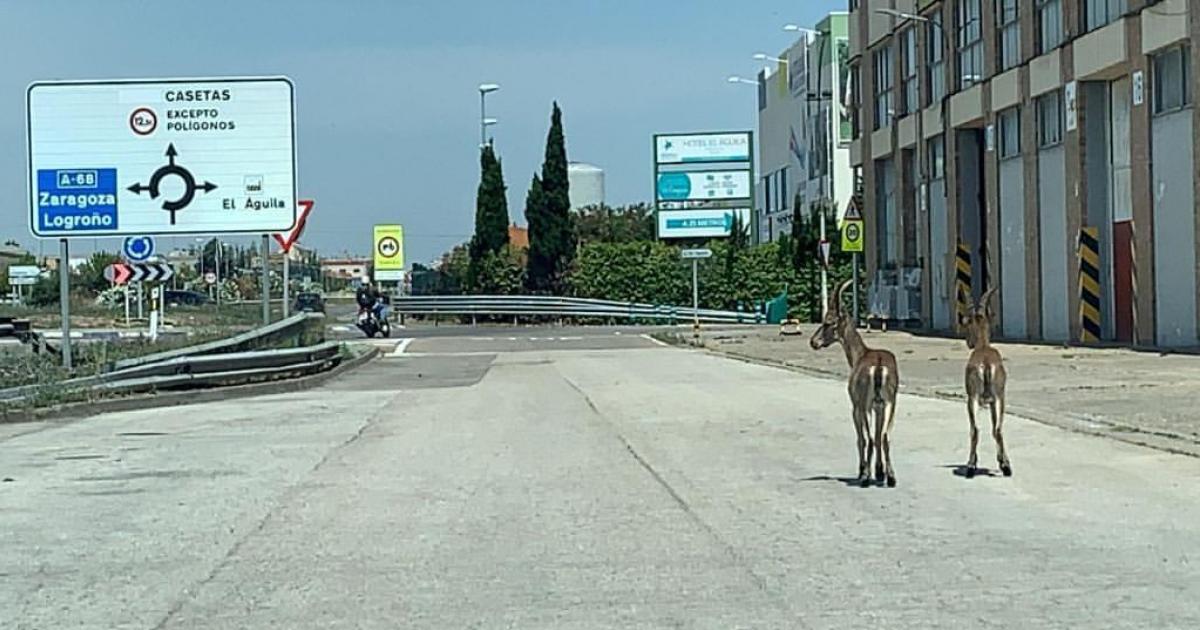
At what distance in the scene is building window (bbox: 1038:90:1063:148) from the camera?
3688cm

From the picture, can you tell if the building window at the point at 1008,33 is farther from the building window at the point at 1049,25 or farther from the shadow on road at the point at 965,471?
the shadow on road at the point at 965,471

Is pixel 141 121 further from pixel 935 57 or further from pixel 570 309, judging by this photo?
pixel 570 309

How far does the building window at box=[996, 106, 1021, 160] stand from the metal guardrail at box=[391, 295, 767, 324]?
23.9 metres

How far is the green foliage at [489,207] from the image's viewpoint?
251 feet

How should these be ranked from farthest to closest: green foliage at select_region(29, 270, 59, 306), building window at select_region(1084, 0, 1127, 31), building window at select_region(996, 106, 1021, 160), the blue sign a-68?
green foliage at select_region(29, 270, 59, 306)
building window at select_region(996, 106, 1021, 160)
building window at select_region(1084, 0, 1127, 31)
the blue sign a-68

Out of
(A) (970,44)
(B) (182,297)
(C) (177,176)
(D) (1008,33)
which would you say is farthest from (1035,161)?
(B) (182,297)

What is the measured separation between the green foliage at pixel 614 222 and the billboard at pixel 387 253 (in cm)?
3368

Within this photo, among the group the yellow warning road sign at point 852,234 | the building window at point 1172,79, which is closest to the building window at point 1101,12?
the building window at point 1172,79

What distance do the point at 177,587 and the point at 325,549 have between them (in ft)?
4.33

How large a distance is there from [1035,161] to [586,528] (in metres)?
29.9

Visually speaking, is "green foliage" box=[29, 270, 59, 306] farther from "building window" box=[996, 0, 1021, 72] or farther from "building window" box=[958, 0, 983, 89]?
"building window" box=[996, 0, 1021, 72]

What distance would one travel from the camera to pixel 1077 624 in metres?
7.50

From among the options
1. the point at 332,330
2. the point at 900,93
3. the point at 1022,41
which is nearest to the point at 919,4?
the point at 900,93

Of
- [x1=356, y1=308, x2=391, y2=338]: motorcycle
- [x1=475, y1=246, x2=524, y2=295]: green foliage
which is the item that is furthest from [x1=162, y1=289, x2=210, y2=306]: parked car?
[x1=475, y1=246, x2=524, y2=295]: green foliage
